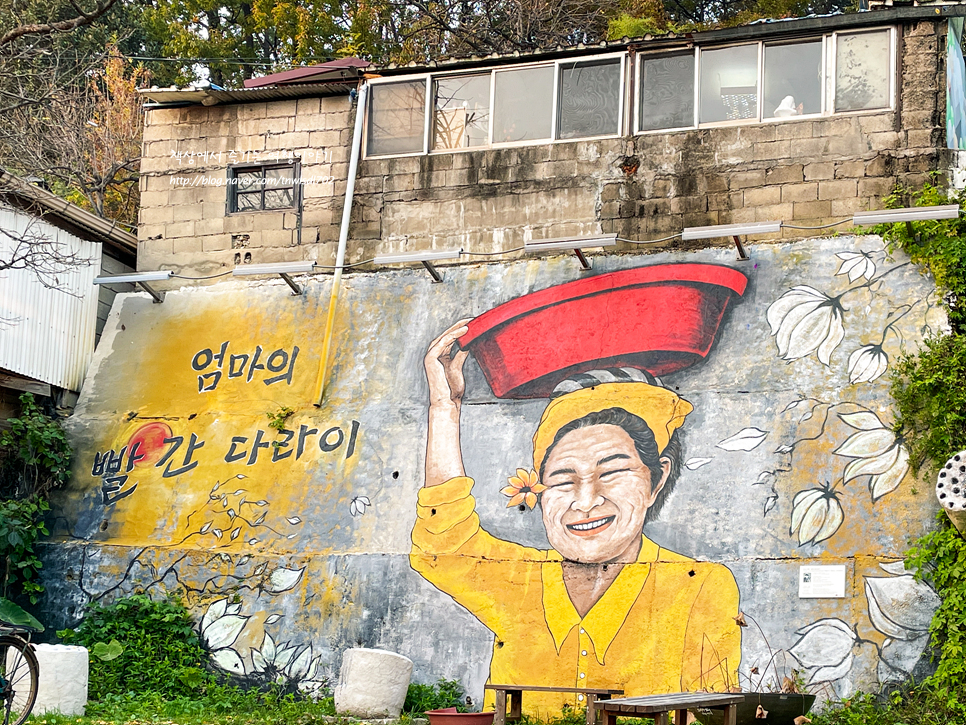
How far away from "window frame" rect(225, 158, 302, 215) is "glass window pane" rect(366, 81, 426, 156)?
0.98 metres

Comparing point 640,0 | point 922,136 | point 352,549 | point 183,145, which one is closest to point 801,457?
point 922,136

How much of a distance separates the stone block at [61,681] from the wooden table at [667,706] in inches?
195

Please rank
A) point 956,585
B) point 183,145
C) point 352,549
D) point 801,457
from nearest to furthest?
point 956,585, point 801,457, point 352,549, point 183,145

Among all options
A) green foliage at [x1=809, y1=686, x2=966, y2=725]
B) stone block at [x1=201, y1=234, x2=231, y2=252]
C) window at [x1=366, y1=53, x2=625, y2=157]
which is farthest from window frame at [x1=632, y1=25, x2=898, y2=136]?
green foliage at [x1=809, y1=686, x2=966, y2=725]

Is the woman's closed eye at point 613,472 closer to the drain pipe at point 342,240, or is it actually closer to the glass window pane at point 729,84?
the drain pipe at point 342,240

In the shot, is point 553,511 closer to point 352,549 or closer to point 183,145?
point 352,549

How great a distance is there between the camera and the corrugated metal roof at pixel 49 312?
1320 centimetres

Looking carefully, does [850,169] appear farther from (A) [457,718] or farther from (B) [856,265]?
(A) [457,718]

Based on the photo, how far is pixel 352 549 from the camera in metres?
11.9

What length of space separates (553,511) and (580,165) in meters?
4.21

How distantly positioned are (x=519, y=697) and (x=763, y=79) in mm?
7313

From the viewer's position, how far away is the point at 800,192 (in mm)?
12492

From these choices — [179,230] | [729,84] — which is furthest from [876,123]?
[179,230]

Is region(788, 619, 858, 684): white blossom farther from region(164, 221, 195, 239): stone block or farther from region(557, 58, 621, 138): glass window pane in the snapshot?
region(164, 221, 195, 239): stone block
